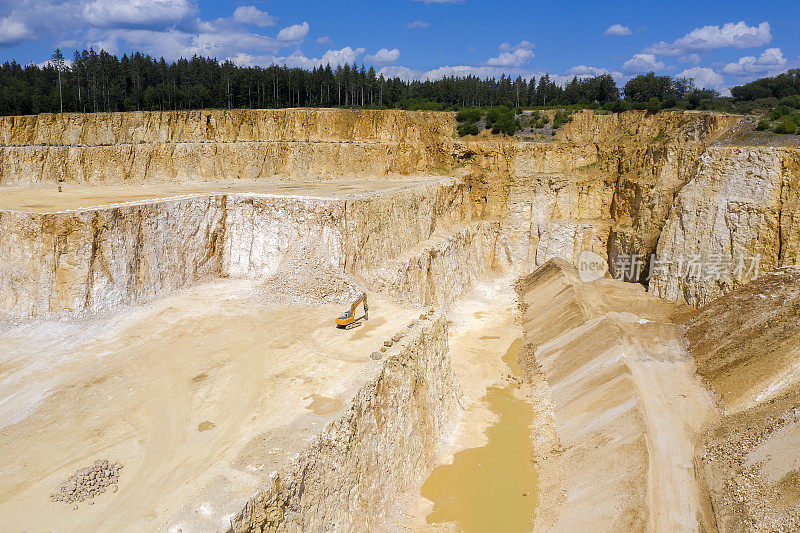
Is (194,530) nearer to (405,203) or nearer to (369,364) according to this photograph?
(369,364)

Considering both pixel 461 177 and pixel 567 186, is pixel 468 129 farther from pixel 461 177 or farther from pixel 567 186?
pixel 567 186

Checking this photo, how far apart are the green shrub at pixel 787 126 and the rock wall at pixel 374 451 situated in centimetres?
2549

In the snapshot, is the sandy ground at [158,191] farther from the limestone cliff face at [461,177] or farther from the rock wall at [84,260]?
→ the limestone cliff face at [461,177]

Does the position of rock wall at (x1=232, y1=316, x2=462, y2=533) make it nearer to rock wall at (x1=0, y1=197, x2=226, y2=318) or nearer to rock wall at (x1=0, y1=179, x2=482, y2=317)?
rock wall at (x1=0, y1=179, x2=482, y2=317)

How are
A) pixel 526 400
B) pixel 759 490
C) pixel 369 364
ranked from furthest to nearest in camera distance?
pixel 526 400 → pixel 369 364 → pixel 759 490

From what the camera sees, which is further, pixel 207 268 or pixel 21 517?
pixel 207 268

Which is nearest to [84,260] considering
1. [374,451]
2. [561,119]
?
[374,451]

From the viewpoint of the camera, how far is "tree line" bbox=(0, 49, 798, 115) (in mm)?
53469

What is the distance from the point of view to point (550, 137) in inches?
1887

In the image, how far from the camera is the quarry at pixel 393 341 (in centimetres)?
1415

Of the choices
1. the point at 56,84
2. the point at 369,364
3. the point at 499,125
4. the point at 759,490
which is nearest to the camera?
the point at 759,490

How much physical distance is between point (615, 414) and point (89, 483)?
17696mm

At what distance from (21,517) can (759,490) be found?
62.7 feet

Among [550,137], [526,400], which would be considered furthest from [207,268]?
[550,137]
